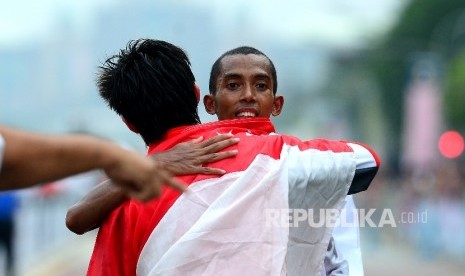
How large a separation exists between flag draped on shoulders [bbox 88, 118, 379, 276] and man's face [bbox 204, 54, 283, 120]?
13.6 inches

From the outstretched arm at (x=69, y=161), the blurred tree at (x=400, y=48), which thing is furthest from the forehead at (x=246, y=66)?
the blurred tree at (x=400, y=48)

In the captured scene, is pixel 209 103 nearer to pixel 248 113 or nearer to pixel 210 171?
pixel 248 113

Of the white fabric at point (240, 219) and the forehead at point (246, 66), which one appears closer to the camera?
the white fabric at point (240, 219)

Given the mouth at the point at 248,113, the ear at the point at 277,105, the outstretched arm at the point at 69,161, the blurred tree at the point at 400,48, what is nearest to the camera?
the outstretched arm at the point at 69,161

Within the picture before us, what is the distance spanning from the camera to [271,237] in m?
4.93

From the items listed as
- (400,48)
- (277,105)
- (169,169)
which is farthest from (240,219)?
(400,48)

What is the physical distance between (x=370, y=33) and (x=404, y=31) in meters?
11.3

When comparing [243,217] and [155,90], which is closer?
[243,217]

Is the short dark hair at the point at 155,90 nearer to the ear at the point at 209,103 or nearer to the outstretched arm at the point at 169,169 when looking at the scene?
the outstretched arm at the point at 169,169

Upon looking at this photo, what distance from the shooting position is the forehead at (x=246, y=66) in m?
5.44

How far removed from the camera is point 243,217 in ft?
16.2

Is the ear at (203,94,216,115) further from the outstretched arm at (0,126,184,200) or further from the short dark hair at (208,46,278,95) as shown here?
A: the outstretched arm at (0,126,184,200)

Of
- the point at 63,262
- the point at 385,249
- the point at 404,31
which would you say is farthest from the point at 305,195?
the point at 404,31

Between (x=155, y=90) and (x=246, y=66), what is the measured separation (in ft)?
1.55
